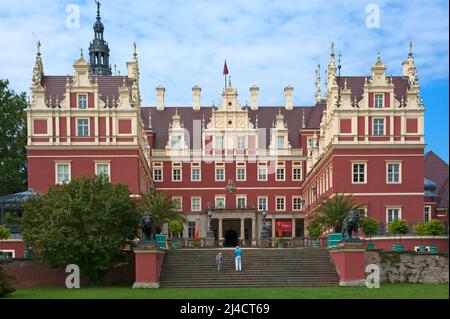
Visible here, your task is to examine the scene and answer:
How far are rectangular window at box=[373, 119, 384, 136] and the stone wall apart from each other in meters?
16.0

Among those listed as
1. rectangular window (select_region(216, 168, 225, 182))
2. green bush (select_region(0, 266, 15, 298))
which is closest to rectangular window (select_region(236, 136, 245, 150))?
rectangular window (select_region(216, 168, 225, 182))

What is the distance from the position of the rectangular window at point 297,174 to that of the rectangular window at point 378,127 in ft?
66.9

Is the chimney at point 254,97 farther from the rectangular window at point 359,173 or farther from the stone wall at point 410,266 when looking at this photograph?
the stone wall at point 410,266

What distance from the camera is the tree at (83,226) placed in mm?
39281

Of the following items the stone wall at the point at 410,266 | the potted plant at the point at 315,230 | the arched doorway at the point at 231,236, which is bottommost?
the arched doorway at the point at 231,236

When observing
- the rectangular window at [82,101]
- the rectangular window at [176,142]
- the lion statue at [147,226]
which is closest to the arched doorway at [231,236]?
the rectangular window at [176,142]

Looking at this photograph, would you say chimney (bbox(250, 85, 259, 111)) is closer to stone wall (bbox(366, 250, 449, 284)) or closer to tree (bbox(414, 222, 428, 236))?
tree (bbox(414, 222, 428, 236))

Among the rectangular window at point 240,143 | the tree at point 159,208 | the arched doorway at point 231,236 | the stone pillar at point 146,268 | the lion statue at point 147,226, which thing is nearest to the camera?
the stone pillar at point 146,268

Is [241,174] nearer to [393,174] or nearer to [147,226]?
[393,174]

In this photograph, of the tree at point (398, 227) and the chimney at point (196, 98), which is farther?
the chimney at point (196, 98)

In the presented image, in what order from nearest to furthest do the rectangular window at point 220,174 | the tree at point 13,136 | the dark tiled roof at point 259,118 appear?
1. the tree at point 13,136
2. the rectangular window at point 220,174
3. the dark tiled roof at point 259,118

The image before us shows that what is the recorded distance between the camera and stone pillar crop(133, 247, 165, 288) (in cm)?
3744
